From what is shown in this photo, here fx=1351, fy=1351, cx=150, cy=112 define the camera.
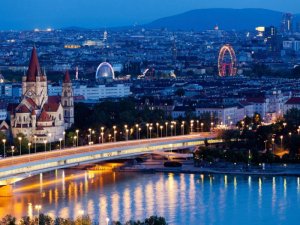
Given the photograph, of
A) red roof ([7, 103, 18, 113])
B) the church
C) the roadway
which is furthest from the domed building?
the roadway

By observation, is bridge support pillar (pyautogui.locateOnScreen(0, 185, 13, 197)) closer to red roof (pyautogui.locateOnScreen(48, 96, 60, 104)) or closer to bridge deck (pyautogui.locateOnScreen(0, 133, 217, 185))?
bridge deck (pyautogui.locateOnScreen(0, 133, 217, 185))

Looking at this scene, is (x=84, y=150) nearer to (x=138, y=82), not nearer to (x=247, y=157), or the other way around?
(x=247, y=157)

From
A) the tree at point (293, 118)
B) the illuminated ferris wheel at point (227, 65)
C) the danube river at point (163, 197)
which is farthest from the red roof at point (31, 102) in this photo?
the illuminated ferris wheel at point (227, 65)

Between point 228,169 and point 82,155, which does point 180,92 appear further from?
point 82,155

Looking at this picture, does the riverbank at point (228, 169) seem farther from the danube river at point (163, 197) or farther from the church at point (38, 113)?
the church at point (38, 113)

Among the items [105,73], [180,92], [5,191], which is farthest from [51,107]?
[105,73]

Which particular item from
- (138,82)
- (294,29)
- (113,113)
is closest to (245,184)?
(113,113)
